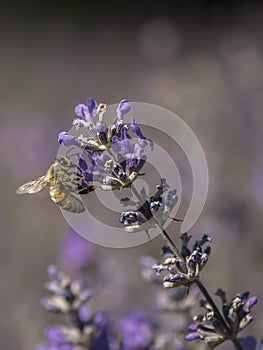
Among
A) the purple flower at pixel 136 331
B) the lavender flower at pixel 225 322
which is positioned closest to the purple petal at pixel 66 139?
the lavender flower at pixel 225 322

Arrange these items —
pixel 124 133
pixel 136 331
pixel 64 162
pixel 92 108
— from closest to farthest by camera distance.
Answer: pixel 124 133 < pixel 92 108 < pixel 64 162 < pixel 136 331

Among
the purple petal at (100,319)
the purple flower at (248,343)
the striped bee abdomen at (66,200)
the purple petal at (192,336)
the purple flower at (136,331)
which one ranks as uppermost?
the striped bee abdomen at (66,200)

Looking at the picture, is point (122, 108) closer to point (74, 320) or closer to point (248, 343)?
point (248, 343)

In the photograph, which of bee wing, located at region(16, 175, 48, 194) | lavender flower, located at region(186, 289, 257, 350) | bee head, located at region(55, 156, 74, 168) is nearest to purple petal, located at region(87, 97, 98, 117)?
bee head, located at region(55, 156, 74, 168)

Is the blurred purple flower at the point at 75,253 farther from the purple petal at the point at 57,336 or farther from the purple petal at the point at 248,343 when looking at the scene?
the purple petal at the point at 248,343

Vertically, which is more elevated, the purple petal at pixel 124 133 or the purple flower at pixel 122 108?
the purple flower at pixel 122 108

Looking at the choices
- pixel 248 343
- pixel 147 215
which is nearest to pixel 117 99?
pixel 248 343

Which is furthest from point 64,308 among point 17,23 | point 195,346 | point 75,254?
point 17,23
